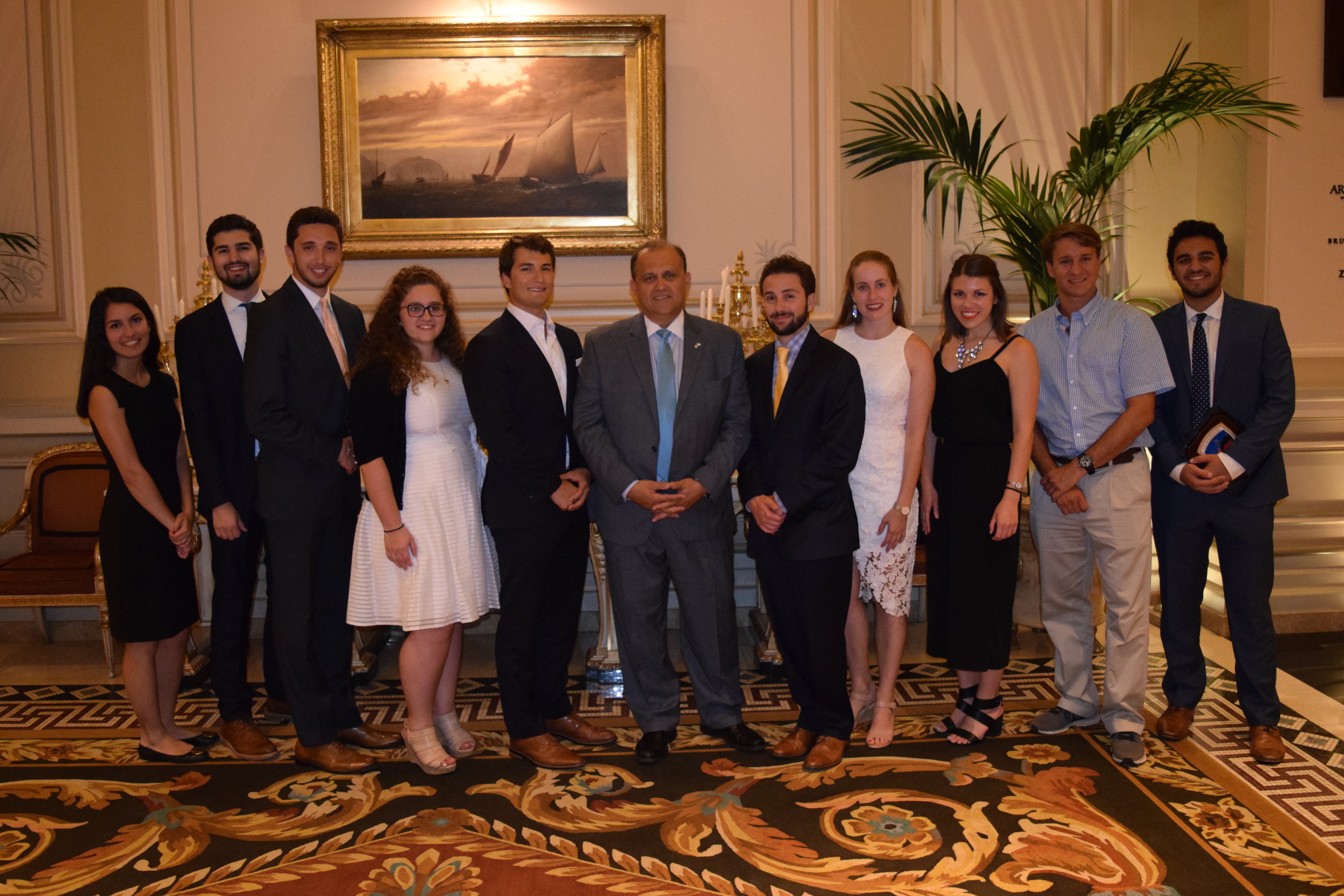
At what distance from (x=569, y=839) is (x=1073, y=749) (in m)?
1.69

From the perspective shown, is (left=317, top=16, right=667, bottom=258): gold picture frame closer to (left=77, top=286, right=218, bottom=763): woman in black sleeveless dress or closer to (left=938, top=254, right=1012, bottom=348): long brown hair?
(left=77, top=286, right=218, bottom=763): woman in black sleeveless dress

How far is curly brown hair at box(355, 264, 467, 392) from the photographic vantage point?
2914 mm

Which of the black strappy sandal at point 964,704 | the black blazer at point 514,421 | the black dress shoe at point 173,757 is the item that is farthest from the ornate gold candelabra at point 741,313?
the black dress shoe at point 173,757

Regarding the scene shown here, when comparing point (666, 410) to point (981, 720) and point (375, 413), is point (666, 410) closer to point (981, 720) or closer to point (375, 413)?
point (375, 413)

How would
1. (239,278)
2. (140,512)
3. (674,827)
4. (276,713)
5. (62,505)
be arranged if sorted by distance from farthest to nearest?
1. (62,505)
2. (276,713)
3. (239,278)
4. (140,512)
5. (674,827)

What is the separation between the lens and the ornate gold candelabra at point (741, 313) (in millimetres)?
4656

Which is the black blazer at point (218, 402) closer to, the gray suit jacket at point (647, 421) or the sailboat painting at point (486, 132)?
the gray suit jacket at point (647, 421)

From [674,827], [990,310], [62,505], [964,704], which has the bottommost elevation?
[674,827]

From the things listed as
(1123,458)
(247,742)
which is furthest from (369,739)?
(1123,458)

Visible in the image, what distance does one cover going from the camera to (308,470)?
300 cm

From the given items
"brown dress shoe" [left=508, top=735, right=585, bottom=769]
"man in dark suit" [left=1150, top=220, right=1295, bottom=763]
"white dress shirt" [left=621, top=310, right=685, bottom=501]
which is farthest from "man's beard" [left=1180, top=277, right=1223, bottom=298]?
"brown dress shoe" [left=508, top=735, right=585, bottom=769]

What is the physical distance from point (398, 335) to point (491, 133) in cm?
250

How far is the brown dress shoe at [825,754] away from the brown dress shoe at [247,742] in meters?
1.78

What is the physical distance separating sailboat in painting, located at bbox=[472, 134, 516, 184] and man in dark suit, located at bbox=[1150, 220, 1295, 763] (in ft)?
10.7
